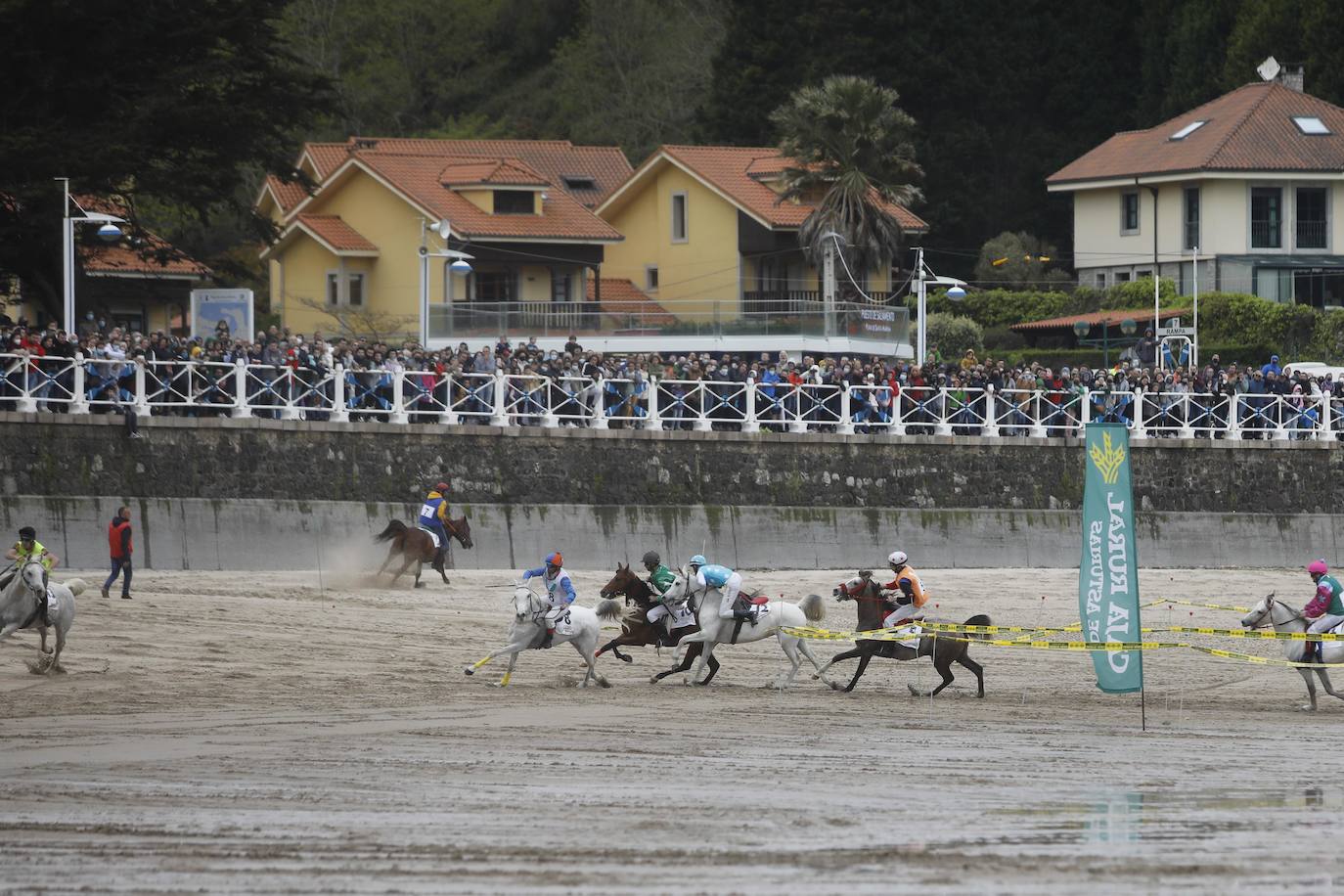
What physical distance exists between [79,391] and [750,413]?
11.4 meters

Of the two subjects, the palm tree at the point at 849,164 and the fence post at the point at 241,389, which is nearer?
the fence post at the point at 241,389

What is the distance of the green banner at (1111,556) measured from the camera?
18109 mm

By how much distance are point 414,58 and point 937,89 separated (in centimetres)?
2043

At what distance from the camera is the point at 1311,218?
59.7 metres

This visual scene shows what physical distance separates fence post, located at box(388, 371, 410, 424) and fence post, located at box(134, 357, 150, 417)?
4.04 metres

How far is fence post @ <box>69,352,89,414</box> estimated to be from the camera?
1106 inches

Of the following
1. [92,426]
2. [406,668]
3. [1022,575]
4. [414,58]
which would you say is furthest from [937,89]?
[406,668]

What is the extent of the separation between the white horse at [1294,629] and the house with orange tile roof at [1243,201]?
39283 mm

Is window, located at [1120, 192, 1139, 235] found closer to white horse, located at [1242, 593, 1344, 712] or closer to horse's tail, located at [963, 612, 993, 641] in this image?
white horse, located at [1242, 593, 1344, 712]

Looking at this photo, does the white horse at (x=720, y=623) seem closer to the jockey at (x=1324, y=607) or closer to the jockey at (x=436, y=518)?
the jockey at (x=1324, y=607)

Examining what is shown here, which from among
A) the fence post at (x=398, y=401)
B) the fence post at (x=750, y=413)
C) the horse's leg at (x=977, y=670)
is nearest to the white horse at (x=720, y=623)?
the horse's leg at (x=977, y=670)

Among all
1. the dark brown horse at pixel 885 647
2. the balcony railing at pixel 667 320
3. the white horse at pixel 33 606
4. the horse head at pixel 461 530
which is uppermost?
the balcony railing at pixel 667 320

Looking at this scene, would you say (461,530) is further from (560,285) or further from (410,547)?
(560,285)

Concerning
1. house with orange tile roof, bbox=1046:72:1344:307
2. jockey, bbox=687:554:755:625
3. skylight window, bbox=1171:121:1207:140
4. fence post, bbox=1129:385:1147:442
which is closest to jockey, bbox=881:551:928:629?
jockey, bbox=687:554:755:625
